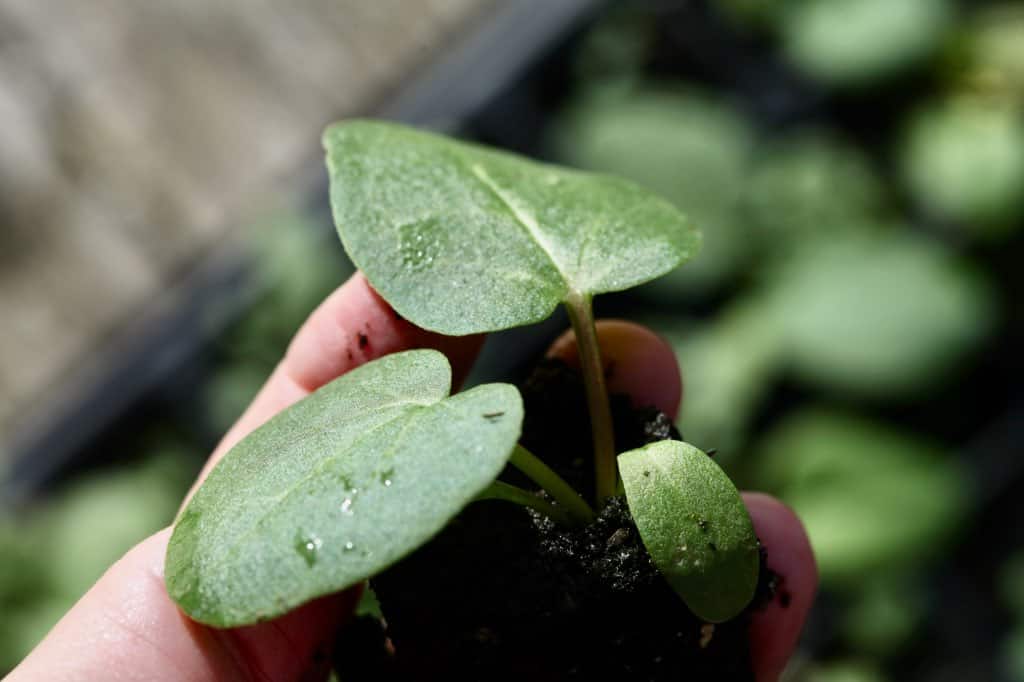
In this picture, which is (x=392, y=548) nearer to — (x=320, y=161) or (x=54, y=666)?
(x=54, y=666)

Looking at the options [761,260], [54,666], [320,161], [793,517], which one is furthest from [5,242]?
[793,517]

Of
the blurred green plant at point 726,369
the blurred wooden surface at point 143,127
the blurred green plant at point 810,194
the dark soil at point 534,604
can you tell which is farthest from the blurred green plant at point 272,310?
the dark soil at point 534,604

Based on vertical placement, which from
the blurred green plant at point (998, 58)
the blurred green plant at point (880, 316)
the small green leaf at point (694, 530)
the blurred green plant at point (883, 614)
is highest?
the small green leaf at point (694, 530)

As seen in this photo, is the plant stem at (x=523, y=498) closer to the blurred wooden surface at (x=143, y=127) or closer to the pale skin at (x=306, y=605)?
the pale skin at (x=306, y=605)

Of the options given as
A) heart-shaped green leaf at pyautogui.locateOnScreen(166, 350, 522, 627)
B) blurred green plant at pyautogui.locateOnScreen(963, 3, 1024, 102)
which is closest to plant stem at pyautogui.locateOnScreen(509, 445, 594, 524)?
heart-shaped green leaf at pyautogui.locateOnScreen(166, 350, 522, 627)

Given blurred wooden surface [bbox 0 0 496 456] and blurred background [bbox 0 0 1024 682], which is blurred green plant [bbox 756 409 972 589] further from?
blurred wooden surface [bbox 0 0 496 456]

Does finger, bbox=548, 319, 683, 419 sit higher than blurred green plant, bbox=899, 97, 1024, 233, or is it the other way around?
finger, bbox=548, 319, 683, 419

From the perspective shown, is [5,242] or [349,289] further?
[5,242]
